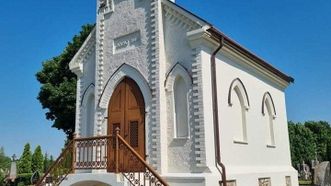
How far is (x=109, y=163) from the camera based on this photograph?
33.9ft

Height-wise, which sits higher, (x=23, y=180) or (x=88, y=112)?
(x=88, y=112)

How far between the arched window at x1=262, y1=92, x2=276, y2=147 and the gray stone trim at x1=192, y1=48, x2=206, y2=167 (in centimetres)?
576

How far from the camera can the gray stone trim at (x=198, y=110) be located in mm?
10477

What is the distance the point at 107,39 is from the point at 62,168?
5471 mm

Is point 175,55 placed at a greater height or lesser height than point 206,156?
greater

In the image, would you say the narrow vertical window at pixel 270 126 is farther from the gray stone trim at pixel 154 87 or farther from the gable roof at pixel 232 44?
the gray stone trim at pixel 154 87

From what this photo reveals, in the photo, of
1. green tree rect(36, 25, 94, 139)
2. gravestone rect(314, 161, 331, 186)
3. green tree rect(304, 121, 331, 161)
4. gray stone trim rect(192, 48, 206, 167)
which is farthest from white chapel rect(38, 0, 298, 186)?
green tree rect(304, 121, 331, 161)

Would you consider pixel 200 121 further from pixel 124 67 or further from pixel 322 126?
pixel 322 126

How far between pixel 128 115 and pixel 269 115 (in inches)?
299

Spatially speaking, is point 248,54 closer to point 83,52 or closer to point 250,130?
point 250,130

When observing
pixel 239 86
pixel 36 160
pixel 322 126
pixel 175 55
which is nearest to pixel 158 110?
pixel 175 55

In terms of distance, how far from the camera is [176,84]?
1173 cm

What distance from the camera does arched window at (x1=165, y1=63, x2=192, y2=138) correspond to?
11203mm

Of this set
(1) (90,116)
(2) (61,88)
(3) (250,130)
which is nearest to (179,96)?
(3) (250,130)
